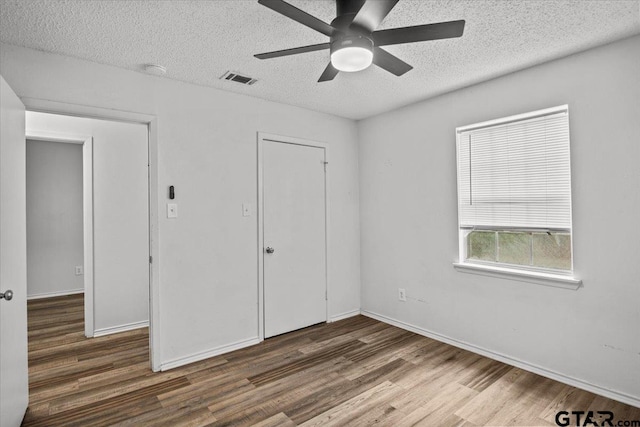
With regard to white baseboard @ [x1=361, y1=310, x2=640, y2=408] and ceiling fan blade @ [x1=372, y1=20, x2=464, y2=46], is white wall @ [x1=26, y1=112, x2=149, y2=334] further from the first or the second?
ceiling fan blade @ [x1=372, y1=20, x2=464, y2=46]

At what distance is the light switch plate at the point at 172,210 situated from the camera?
9.65ft

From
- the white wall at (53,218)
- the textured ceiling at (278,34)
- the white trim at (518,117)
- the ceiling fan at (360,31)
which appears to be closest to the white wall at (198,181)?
the textured ceiling at (278,34)

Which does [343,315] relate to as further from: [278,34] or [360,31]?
[360,31]

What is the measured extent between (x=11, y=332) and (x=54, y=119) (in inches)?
103

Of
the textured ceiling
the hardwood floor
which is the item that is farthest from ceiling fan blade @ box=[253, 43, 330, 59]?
the hardwood floor

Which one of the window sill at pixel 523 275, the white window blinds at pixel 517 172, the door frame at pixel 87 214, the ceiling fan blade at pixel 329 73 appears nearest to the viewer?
the ceiling fan blade at pixel 329 73

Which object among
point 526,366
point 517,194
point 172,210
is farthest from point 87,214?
point 526,366

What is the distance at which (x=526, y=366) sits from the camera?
280 cm

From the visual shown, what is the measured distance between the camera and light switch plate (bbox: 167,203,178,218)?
294cm

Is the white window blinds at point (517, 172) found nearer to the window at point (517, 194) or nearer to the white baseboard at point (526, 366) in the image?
the window at point (517, 194)

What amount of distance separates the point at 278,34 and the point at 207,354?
2.71 meters

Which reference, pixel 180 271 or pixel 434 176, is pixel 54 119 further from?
pixel 434 176

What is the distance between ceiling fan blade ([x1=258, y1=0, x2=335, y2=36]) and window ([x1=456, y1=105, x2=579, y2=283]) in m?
2.03

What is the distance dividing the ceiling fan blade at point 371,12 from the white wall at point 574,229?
1817mm
